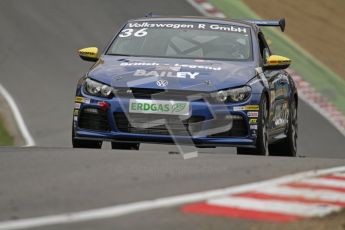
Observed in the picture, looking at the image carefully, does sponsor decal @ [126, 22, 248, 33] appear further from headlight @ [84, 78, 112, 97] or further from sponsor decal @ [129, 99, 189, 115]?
sponsor decal @ [129, 99, 189, 115]

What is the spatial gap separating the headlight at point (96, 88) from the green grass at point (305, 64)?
10.2m

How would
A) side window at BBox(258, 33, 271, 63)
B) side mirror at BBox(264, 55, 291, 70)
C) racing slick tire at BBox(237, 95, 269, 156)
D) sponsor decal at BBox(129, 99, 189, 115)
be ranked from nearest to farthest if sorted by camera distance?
Answer: sponsor decal at BBox(129, 99, 189, 115), racing slick tire at BBox(237, 95, 269, 156), side mirror at BBox(264, 55, 291, 70), side window at BBox(258, 33, 271, 63)

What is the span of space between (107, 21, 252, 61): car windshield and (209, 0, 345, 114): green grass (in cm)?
860

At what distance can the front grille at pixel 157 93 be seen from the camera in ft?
35.5

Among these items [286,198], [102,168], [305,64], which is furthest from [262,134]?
[305,64]

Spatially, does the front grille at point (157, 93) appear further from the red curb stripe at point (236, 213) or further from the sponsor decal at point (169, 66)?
the red curb stripe at point (236, 213)

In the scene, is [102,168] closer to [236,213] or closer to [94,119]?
[236,213]

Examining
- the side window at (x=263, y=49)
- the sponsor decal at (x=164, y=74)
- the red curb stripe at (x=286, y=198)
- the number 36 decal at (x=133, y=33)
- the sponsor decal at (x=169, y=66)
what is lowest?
the side window at (x=263, y=49)

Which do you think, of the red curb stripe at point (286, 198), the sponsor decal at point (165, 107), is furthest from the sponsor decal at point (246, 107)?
the red curb stripe at point (286, 198)

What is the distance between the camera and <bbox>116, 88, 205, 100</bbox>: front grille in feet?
35.5

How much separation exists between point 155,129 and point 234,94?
80cm

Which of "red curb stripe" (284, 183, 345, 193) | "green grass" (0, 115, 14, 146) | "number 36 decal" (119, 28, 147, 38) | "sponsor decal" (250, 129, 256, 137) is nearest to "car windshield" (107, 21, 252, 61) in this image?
"number 36 decal" (119, 28, 147, 38)

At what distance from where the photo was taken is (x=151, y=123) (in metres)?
10.8

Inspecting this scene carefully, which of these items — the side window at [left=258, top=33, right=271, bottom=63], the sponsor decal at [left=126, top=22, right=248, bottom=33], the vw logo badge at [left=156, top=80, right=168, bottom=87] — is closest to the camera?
the vw logo badge at [left=156, top=80, right=168, bottom=87]
